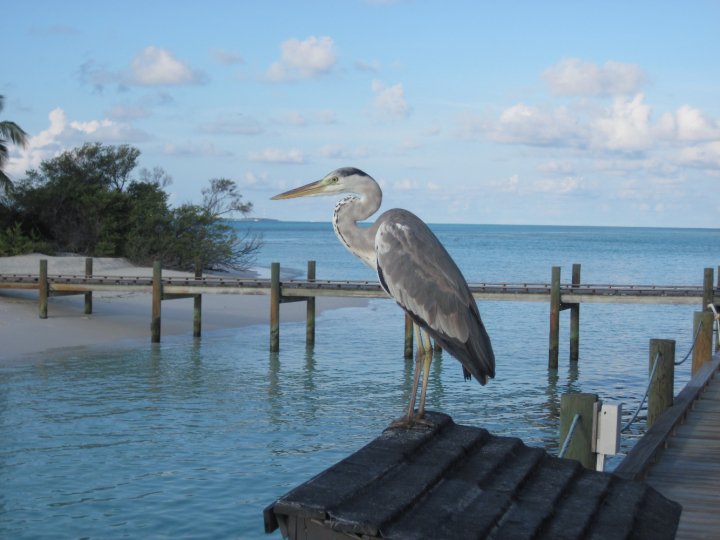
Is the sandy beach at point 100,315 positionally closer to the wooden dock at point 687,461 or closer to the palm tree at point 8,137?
the palm tree at point 8,137

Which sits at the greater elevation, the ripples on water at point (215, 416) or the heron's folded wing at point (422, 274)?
the heron's folded wing at point (422, 274)

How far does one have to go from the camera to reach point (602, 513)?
3145 millimetres

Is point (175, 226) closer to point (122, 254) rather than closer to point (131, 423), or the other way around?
point (122, 254)

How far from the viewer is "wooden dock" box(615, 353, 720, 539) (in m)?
6.21

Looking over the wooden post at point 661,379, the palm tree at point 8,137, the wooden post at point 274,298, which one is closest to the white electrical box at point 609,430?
the wooden post at point 661,379

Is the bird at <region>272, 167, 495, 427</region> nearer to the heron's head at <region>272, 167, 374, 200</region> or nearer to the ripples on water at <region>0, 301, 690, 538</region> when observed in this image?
the heron's head at <region>272, 167, 374, 200</region>

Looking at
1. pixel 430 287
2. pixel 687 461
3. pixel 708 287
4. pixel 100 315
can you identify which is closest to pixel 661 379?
pixel 687 461

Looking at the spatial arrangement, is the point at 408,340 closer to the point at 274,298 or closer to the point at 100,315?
the point at 274,298

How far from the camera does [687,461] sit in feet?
25.1

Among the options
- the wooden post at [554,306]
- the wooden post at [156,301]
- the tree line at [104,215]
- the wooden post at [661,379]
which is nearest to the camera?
the wooden post at [661,379]

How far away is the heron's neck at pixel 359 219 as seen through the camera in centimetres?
567

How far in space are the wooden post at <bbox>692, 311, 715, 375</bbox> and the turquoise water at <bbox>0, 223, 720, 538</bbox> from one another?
318 cm

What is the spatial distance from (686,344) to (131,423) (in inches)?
879

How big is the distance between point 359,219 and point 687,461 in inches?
153
